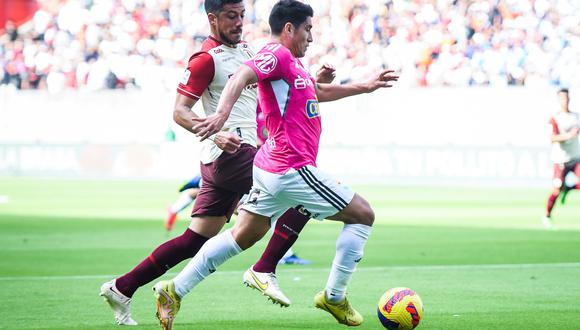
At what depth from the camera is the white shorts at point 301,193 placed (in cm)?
756

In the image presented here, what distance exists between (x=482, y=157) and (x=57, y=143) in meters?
12.1

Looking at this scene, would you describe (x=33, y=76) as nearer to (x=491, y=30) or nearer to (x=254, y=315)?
(x=491, y=30)

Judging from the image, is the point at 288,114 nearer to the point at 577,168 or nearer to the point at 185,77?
the point at 185,77

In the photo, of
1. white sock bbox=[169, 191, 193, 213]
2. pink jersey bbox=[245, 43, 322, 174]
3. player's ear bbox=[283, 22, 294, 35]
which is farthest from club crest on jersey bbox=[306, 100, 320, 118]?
white sock bbox=[169, 191, 193, 213]

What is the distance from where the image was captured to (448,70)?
31406 mm

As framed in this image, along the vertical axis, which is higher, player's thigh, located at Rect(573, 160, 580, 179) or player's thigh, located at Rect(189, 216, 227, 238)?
player's thigh, located at Rect(189, 216, 227, 238)

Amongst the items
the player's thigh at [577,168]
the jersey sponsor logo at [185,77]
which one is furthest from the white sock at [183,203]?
the player's thigh at [577,168]

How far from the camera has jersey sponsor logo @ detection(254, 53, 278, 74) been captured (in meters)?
7.40

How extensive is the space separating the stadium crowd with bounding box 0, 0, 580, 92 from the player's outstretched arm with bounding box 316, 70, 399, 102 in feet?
70.3

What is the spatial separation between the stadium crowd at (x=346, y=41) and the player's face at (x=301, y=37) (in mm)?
21982

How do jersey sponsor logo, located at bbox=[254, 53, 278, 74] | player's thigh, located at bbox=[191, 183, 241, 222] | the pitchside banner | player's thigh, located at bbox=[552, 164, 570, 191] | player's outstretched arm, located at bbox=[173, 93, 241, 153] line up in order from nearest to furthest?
player's outstretched arm, located at bbox=[173, 93, 241, 153] → jersey sponsor logo, located at bbox=[254, 53, 278, 74] → player's thigh, located at bbox=[191, 183, 241, 222] → player's thigh, located at bbox=[552, 164, 570, 191] → the pitchside banner

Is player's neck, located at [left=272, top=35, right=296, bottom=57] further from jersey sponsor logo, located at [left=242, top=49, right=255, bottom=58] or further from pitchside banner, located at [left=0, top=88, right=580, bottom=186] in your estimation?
pitchside banner, located at [left=0, top=88, right=580, bottom=186]

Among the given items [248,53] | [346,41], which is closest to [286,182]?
[248,53]

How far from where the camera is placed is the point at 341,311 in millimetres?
7875
